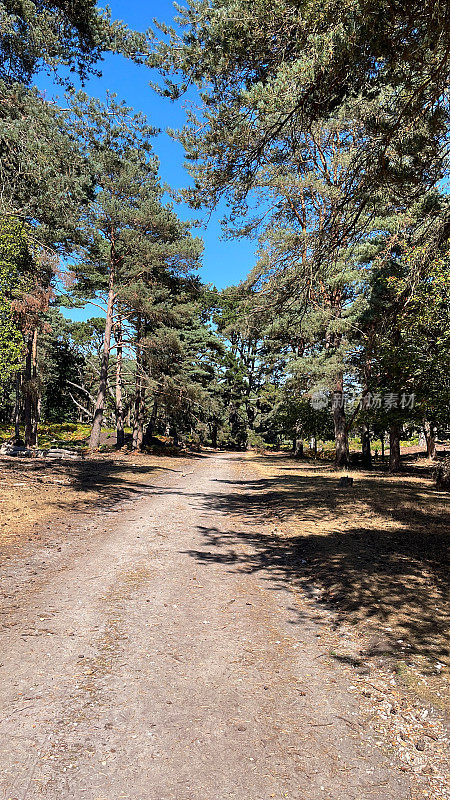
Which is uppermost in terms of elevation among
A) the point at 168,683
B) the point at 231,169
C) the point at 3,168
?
the point at 3,168

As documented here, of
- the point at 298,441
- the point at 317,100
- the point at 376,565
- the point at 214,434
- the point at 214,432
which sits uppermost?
the point at 317,100

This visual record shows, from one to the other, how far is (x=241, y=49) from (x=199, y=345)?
2845 cm

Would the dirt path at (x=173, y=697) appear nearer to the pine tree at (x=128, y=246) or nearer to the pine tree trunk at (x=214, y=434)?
the pine tree at (x=128, y=246)

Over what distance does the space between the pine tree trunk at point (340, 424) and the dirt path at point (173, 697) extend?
48.8 ft

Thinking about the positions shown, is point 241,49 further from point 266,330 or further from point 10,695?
point 266,330

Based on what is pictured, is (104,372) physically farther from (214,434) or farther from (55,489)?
(214,434)

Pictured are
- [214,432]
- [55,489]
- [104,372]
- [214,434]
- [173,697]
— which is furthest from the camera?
[214,434]

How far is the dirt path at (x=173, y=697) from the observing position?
2361 mm

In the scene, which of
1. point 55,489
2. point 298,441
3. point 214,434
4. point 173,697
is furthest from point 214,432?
point 173,697

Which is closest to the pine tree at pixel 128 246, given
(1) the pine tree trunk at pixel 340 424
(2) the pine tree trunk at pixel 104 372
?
(2) the pine tree trunk at pixel 104 372

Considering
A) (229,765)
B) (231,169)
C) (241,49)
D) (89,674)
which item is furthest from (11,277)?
(229,765)

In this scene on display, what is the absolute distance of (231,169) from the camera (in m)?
5.93

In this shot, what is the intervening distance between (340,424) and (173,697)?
61.0ft

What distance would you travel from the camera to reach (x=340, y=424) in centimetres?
2062
